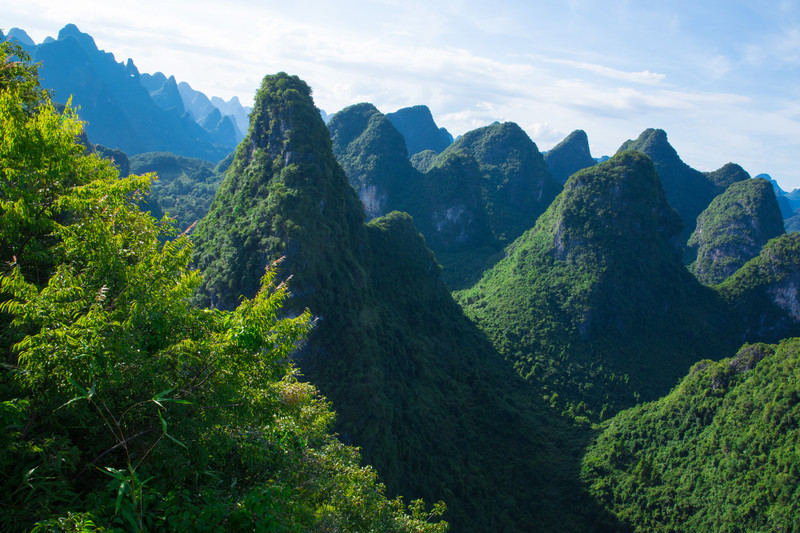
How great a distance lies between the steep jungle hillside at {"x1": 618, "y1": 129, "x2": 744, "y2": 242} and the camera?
70.2m

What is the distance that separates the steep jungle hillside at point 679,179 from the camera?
70250 millimetres

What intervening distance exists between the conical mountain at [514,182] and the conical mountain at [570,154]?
1861 centimetres

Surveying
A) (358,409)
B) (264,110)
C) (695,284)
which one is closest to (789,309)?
(695,284)

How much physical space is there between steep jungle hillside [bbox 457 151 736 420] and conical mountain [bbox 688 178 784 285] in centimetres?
1712

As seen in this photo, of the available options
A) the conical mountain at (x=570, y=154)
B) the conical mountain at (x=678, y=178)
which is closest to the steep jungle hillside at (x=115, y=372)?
the conical mountain at (x=678, y=178)

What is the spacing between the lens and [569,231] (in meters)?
39.2

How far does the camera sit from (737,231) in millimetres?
53781

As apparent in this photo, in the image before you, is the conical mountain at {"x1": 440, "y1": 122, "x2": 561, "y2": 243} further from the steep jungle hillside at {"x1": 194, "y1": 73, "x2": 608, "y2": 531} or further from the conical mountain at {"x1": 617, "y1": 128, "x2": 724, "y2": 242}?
the steep jungle hillside at {"x1": 194, "y1": 73, "x2": 608, "y2": 531}

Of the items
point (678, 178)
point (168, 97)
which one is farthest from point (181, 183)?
point (678, 178)

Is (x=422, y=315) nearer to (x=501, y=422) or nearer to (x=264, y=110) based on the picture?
(x=501, y=422)

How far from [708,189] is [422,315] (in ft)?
228

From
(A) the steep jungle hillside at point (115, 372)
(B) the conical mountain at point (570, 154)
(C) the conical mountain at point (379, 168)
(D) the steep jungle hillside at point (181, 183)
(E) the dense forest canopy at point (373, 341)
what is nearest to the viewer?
(A) the steep jungle hillside at point (115, 372)

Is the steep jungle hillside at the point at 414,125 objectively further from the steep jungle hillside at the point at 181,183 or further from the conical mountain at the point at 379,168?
the steep jungle hillside at the point at 181,183

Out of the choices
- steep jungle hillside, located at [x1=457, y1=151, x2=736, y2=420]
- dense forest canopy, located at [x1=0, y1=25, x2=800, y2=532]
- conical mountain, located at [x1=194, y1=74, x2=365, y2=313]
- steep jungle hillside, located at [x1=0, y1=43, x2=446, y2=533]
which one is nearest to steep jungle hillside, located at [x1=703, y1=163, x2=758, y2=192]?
dense forest canopy, located at [x1=0, y1=25, x2=800, y2=532]
